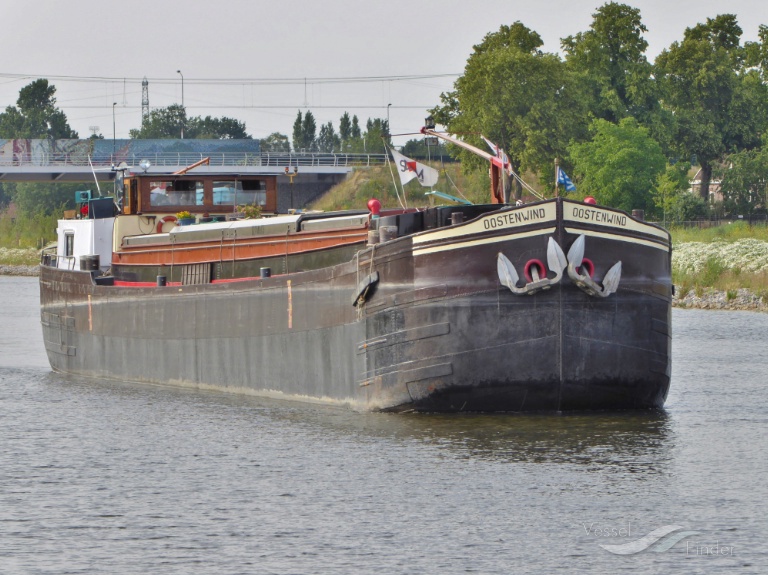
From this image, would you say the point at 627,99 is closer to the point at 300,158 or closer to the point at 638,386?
the point at 300,158

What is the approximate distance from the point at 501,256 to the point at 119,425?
8.04 metres

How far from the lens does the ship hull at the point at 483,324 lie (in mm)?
21953

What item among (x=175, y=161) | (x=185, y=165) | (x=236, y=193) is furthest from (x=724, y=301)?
(x=175, y=161)

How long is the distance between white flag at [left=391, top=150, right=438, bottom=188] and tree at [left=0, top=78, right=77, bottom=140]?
150458 millimetres

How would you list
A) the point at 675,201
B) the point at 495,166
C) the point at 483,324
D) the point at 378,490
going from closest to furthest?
1. the point at 378,490
2. the point at 483,324
3. the point at 495,166
4. the point at 675,201

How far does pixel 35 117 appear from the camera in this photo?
6801 inches

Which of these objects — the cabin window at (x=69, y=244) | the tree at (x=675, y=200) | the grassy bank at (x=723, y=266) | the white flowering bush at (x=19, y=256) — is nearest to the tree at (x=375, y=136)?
the white flowering bush at (x=19, y=256)

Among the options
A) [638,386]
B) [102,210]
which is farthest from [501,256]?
[102,210]

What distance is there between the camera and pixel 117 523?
56.0 feet

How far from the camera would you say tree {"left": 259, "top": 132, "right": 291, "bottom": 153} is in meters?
182

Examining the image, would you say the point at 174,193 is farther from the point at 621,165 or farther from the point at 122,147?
the point at 122,147

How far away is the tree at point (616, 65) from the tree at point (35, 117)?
9417 centimetres

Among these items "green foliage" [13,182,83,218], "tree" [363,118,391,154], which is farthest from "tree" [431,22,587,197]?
"green foliage" [13,182,83,218]

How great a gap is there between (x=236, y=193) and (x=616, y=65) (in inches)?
2643
